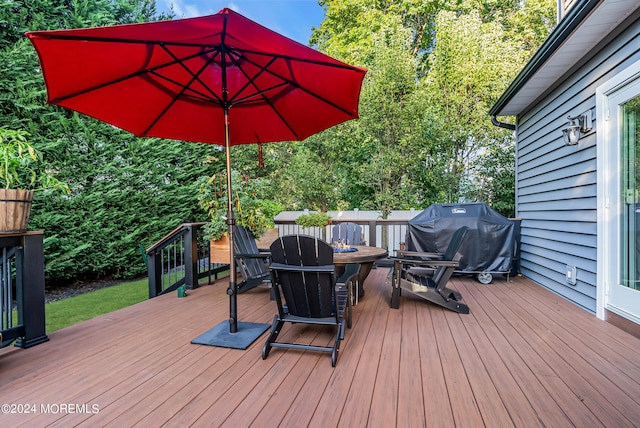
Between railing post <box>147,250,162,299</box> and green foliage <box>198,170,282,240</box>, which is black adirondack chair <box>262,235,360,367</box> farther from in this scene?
green foliage <box>198,170,282,240</box>

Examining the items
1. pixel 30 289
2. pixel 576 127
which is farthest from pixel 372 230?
pixel 30 289

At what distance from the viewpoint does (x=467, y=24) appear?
9.07 metres

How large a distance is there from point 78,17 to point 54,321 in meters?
5.01

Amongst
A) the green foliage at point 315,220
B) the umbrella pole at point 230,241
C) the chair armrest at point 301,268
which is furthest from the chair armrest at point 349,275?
the green foliage at point 315,220

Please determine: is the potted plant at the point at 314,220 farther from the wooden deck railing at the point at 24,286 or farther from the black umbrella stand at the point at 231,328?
the wooden deck railing at the point at 24,286

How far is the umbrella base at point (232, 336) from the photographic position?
2828 mm

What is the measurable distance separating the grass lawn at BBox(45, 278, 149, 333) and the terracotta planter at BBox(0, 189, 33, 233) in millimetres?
1464

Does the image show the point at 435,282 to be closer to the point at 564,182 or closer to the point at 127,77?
the point at 564,182

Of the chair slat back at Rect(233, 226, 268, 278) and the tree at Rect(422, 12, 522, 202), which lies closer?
the chair slat back at Rect(233, 226, 268, 278)

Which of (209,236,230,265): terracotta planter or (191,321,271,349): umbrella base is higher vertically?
(209,236,230,265): terracotta planter

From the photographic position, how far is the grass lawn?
3.87 meters

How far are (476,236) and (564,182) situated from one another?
1377 millimetres

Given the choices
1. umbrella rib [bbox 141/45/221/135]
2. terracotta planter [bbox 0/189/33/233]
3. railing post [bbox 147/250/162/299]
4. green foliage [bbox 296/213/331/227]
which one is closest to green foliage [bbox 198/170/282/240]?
railing post [bbox 147/250/162/299]

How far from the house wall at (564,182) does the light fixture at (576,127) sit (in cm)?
6
